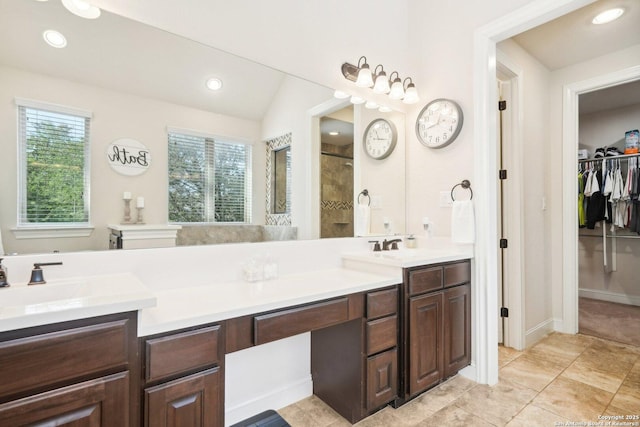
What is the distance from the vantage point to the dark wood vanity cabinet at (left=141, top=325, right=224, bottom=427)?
108cm

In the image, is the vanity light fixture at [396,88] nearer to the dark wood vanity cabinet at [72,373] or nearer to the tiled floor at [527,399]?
the tiled floor at [527,399]

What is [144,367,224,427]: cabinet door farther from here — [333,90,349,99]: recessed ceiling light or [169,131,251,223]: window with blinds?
[333,90,349,99]: recessed ceiling light

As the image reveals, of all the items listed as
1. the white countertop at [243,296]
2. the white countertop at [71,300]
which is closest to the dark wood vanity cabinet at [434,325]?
the white countertop at [243,296]

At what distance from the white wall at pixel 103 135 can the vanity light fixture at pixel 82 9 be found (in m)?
0.30

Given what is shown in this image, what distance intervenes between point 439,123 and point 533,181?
1.33 metres

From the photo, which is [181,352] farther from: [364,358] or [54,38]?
[54,38]

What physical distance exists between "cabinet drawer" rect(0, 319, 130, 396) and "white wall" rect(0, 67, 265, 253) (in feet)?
1.88

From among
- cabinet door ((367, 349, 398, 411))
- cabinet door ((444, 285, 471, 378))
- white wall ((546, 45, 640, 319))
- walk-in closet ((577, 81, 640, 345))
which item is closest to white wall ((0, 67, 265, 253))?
cabinet door ((367, 349, 398, 411))

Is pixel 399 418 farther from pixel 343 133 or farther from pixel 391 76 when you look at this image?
pixel 391 76

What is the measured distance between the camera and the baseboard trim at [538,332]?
2.90 m

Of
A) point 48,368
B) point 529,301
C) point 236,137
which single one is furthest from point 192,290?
point 529,301

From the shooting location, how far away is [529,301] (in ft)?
9.74

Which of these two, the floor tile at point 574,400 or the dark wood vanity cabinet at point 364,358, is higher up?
the dark wood vanity cabinet at point 364,358

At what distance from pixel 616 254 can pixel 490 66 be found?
12.3 ft
